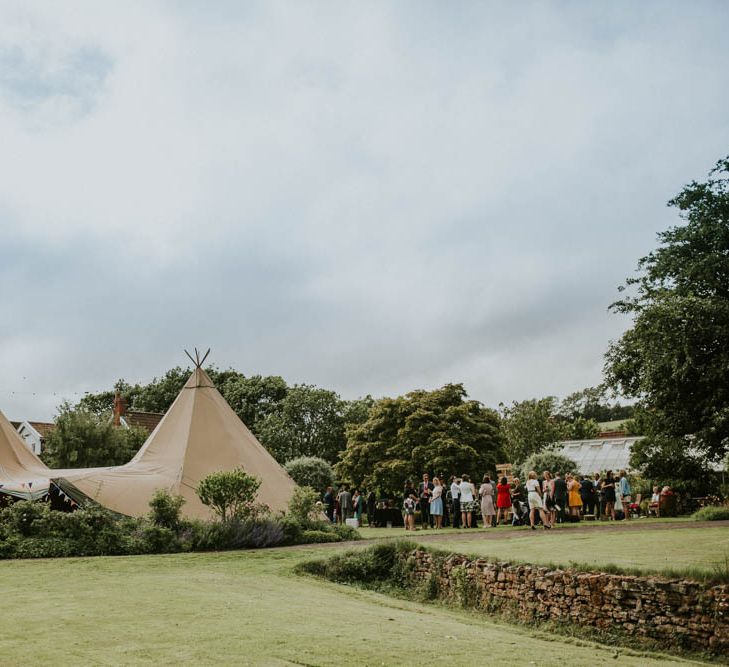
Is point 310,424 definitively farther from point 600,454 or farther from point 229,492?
point 229,492

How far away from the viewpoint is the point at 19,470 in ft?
78.7

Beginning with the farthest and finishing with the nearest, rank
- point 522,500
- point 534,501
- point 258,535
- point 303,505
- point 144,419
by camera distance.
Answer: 1. point 144,419
2. point 522,500
3. point 534,501
4. point 303,505
5. point 258,535

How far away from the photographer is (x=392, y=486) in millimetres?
32719

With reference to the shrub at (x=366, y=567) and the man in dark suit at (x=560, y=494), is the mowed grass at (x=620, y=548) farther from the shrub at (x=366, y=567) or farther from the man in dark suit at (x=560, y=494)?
the man in dark suit at (x=560, y=494)

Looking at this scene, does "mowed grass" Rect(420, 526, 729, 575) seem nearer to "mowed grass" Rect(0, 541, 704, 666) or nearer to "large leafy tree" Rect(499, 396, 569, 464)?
"mowed grass" Rect(0, 541, 704, 666)

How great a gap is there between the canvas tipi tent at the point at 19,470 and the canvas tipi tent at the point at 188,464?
77 cm

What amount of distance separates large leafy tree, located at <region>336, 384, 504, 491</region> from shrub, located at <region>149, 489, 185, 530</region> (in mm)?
15086

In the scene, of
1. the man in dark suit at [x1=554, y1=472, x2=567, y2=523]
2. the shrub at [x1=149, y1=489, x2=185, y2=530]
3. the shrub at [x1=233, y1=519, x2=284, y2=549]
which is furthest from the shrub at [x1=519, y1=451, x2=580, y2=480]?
the shrub at [x1=149, y1=489, x2=185, y2=530]

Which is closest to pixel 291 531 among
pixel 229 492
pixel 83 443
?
pixel 229 492

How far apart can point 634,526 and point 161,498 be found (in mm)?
11259

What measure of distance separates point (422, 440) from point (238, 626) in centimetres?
2521

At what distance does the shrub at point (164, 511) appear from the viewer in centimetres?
1766

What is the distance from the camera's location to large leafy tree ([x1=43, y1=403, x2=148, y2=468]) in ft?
112

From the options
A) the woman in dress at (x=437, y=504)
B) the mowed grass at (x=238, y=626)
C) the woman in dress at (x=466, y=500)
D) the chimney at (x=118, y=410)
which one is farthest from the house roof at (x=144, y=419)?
the mowed grass at (x=238, y=626)
